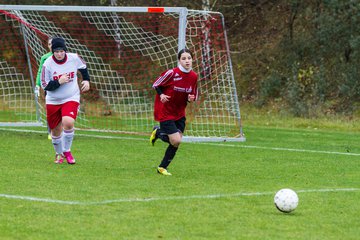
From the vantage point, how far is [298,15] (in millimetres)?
29484

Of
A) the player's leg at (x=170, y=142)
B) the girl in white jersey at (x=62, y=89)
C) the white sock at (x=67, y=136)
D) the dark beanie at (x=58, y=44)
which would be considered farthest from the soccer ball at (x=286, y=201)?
the dark beanie at (x=58, y=44)

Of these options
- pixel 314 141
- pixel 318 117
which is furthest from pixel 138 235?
pixel 318 117

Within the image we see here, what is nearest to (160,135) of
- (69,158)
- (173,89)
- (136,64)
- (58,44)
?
(173,89)

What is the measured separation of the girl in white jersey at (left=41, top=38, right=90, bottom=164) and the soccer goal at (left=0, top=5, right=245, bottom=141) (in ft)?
12.9

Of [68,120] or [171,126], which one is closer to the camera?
[171,126]

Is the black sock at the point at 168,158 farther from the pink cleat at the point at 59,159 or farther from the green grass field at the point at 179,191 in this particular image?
the pink cleat at the point at 59,159

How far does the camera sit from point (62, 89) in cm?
1242

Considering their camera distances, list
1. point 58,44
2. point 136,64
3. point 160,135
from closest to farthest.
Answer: point 160,135, point 58,44, point 136,64

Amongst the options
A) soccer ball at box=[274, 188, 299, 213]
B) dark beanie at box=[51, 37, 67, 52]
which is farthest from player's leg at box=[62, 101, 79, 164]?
soccer ball at box=[274, 188, 299, 213]

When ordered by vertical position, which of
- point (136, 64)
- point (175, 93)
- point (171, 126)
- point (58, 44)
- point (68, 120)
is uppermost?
point (58, 44)

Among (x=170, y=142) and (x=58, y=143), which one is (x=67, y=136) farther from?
(x=170, y=142)

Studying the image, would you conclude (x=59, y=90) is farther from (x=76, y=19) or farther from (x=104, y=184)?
(x=76, y=19)

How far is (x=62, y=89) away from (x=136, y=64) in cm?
985

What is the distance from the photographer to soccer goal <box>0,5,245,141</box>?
57.6ft
